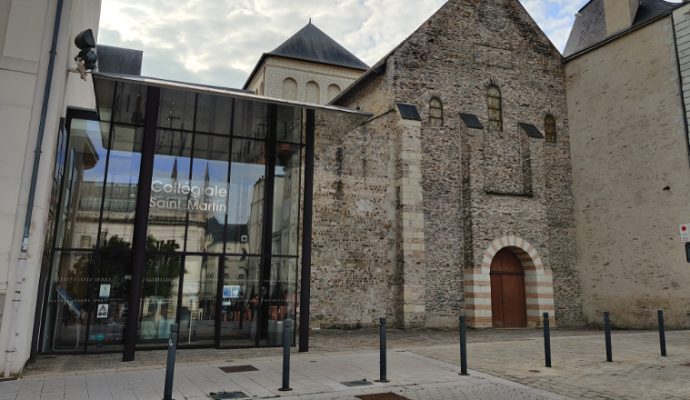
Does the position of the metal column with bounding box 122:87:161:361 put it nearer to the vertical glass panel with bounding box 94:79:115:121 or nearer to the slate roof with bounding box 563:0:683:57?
the vertical glass panel with bounding box 94:79:115:121

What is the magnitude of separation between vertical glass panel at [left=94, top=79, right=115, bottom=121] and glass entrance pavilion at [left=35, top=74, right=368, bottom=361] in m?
0.04

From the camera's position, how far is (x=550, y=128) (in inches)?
733

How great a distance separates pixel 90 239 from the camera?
9.48 m

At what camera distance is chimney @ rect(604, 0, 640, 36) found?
17141mm

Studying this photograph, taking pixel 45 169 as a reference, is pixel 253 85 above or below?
above

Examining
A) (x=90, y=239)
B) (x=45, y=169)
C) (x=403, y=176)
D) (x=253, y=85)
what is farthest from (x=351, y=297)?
(x=253, y=85)

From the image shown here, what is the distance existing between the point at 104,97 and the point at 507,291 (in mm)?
13743

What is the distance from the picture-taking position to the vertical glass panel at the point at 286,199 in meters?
10.5

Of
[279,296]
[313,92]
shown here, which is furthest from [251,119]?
[313,92]

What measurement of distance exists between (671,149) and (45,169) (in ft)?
55.2

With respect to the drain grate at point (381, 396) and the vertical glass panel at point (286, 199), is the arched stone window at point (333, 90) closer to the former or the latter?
the vertical glass panel at point (286, 199)

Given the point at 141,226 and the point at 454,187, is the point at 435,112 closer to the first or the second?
the point at 454,187

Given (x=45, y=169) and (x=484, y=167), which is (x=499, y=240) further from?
(x=45, y=169)

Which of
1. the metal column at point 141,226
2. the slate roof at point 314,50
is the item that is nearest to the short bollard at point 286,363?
the metal column at point 141,226
